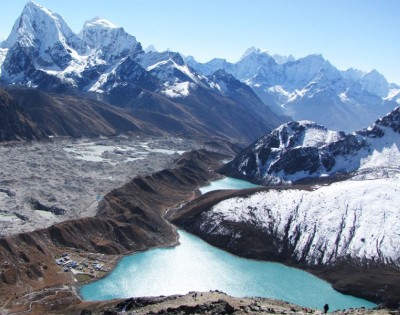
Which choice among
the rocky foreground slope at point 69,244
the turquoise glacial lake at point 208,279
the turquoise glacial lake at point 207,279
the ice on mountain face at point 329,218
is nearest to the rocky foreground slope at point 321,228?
the ice on mountain face at point 329,218

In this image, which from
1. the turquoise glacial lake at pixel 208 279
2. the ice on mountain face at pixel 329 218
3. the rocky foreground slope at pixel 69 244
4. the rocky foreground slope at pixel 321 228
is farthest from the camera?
the ice on mountain face at pixel 329 218

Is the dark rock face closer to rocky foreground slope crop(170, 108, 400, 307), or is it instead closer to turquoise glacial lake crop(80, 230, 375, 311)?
rocky foreground slope crop(170, 108, 400, 307)

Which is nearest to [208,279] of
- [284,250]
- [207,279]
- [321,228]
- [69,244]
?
[207,279]

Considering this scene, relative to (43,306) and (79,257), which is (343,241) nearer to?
(79,257)

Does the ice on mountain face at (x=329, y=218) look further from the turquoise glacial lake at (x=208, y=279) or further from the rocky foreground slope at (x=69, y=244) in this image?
the rocky foreground slope at (x=69, y=244)

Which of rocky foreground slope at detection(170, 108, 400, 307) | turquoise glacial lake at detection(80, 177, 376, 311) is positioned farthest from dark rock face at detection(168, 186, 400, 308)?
turquoise glacial lake at detection(80, 177, 376, 311)

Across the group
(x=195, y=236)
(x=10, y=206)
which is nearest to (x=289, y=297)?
(x=195, y=236)
